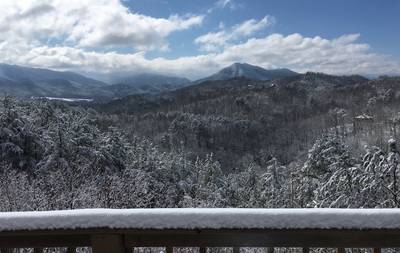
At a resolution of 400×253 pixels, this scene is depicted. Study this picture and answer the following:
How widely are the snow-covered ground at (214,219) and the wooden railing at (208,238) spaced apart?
0.12ft

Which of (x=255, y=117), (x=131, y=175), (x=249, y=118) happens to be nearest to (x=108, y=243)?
(x=131, y=175)

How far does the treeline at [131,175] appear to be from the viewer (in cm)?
1634

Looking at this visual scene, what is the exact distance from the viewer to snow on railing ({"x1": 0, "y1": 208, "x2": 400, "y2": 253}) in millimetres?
2133

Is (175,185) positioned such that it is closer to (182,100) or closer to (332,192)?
(332,192)

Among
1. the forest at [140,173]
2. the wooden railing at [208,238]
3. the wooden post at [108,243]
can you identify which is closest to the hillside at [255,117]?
the forest at [140,173]

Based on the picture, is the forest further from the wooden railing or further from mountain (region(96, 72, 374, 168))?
mountain (region(96, 72, 374, 168))

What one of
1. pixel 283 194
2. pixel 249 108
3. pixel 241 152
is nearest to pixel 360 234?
pixel 283 194

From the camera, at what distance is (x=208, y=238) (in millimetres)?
2227

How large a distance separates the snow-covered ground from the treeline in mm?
12249

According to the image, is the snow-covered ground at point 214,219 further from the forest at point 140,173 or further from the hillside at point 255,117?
the hillside at point 255,117

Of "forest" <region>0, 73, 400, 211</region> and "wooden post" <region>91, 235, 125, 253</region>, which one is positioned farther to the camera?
"forest" <region>0, 73, 400, 211</region>

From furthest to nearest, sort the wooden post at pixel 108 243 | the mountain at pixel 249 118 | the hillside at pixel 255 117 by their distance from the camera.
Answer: the hillside at pixel 255 117 < the mountain at pixel 249 118 < the wooden post at pixel 108 243

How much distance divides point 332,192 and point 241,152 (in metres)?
99.8

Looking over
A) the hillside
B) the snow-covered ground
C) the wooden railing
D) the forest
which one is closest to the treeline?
the forest
